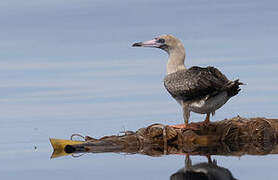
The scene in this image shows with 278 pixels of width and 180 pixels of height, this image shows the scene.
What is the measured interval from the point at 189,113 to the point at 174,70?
1.30m

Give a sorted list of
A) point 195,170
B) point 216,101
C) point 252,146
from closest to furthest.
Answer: point 195,170
point 216,101
point 252,146

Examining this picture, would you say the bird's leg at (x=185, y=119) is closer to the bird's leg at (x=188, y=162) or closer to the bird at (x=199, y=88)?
the bird at (x=199, y=88)

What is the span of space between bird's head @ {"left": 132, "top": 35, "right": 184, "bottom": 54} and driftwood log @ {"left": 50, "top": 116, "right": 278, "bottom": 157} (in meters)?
2.11

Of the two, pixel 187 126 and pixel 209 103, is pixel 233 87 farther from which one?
pixel 187 126

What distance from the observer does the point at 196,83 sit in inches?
752

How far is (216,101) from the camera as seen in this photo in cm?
1928

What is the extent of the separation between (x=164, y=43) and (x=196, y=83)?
2.30 m

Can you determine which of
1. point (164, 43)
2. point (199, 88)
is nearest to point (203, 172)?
point (199, 88)

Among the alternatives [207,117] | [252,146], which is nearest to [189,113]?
[207,117]

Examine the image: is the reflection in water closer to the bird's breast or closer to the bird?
the bird

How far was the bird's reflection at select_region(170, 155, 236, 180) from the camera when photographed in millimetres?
15148

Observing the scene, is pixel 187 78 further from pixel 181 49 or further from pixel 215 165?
pixel 215 165

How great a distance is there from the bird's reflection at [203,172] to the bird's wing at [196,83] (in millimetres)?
2269

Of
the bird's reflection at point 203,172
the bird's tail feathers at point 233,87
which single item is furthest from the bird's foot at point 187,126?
the bird's reflection at point 203,172
